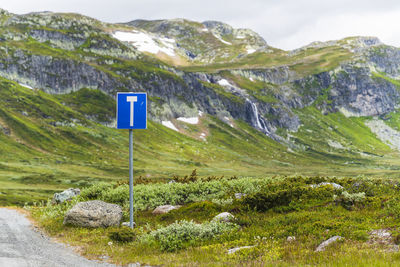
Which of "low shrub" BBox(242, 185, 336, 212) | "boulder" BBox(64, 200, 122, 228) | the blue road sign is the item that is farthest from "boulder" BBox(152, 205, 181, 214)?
the blue road sign

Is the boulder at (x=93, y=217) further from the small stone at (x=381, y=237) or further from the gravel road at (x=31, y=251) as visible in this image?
the small stone at (x=381, y=237)

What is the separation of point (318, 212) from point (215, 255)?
23.1ft

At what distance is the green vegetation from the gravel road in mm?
753

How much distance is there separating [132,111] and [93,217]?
6.38 meters

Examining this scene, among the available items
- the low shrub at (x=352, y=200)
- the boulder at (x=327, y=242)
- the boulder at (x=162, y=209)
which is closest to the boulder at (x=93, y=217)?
the boulder at (x=162, y=209)

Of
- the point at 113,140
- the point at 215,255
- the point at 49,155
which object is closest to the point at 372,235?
the point at 215,255

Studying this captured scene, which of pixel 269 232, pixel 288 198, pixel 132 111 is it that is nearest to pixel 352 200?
pixel 288 198

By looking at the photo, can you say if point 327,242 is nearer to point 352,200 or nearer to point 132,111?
point 352,200

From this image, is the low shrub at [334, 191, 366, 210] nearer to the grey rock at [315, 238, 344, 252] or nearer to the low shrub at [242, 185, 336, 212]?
the low shrub at [242, 185, 336, 212]

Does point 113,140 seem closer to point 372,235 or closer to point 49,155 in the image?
point 49,155

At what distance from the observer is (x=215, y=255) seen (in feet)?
36.2

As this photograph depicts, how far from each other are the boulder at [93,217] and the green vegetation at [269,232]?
53 centimetres

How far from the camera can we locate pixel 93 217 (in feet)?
57.5

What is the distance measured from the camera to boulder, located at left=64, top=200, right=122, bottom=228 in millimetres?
17469
